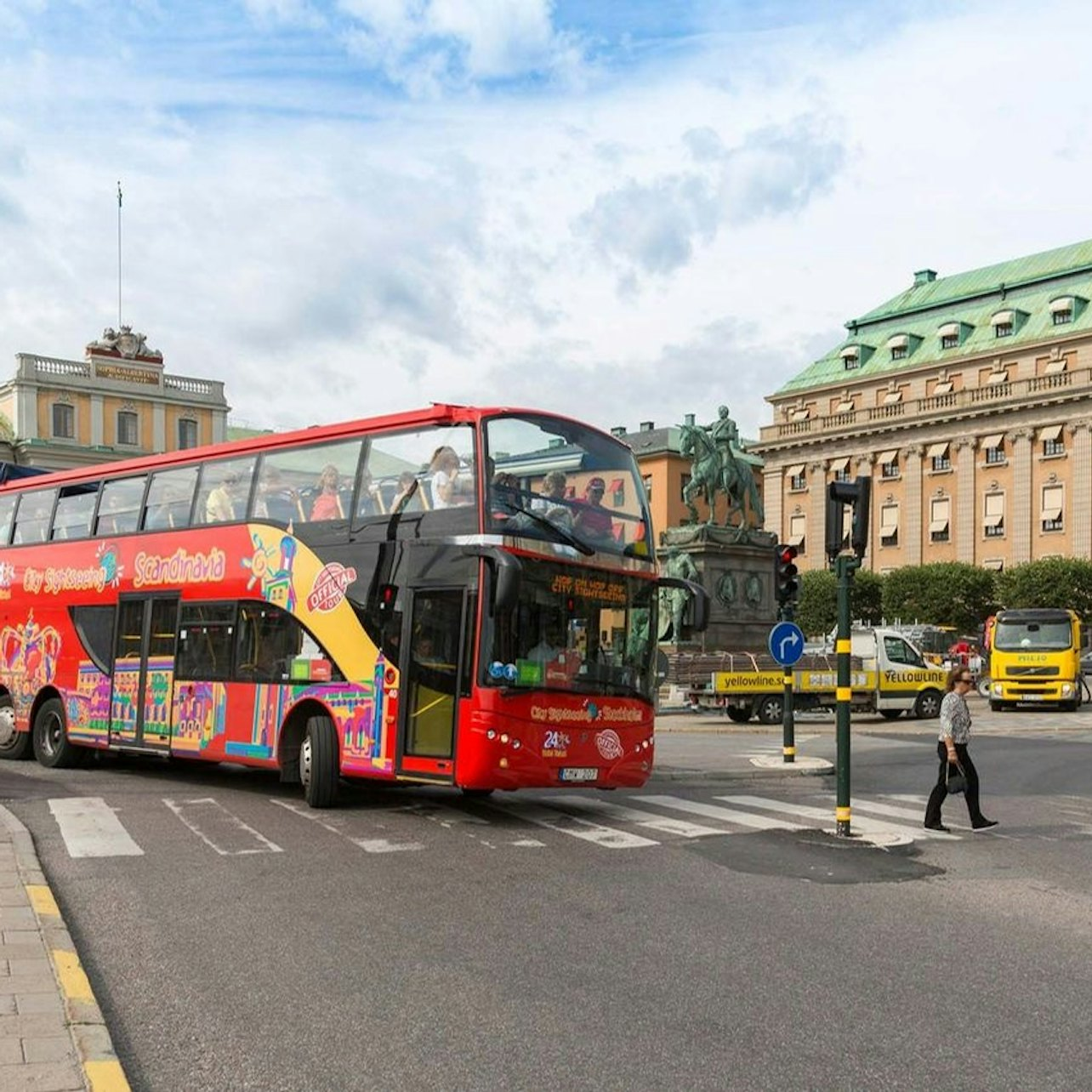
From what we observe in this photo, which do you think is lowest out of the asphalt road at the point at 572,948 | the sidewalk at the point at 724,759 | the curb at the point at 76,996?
the sidewalk at the point at 724,759

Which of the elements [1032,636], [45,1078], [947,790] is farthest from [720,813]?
[1032,636]

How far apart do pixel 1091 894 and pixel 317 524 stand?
27.8 feet

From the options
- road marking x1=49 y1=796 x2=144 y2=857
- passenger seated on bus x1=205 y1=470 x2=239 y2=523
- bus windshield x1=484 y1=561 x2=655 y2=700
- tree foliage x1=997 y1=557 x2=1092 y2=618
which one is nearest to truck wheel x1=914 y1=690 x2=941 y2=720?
bus windshield x1=484 y1=561 x2=655 y2=700

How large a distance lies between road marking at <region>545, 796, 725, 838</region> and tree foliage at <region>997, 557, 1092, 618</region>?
6804 centimetres

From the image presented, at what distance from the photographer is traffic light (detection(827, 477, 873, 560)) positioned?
13.1 m

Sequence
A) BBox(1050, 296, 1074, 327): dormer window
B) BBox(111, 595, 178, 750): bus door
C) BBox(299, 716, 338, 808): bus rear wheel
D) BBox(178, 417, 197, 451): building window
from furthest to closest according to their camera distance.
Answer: BBox(1050, 296, 1074, 327): dormer window < BBox(178, 417, 197, 451): building window < BBox(111, 595, 178, 750): bus door < BBox(299, 716, 338, 808): bus rear wheel

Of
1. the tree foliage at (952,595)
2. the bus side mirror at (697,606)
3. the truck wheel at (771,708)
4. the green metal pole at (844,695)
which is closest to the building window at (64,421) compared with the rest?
the tree foliage at (952,595)

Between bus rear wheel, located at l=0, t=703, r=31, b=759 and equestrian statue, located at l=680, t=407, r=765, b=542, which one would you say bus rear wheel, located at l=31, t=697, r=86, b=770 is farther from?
equestrian statue, located at l=680, t=407, r=765, b=542

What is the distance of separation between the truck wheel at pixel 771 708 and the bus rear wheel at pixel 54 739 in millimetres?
19099

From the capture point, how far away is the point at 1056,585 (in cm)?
7894

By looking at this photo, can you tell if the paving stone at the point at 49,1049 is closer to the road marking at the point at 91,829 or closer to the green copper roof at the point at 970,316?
the road marking at the point at 91,829

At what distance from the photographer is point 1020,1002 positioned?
686 centimetres

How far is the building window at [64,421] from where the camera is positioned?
84.1m

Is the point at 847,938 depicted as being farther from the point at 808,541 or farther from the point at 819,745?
the point at 808,541
